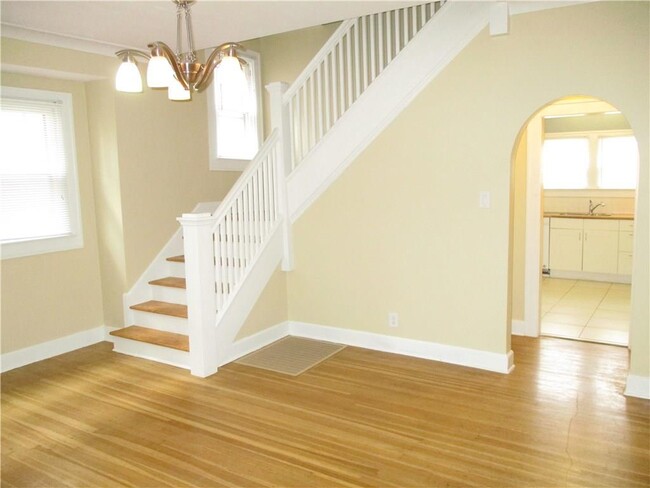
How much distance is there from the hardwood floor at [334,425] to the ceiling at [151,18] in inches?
106

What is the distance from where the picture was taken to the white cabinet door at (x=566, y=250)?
23.6ft

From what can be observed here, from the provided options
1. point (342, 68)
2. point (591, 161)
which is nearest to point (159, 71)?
point (342, 68)

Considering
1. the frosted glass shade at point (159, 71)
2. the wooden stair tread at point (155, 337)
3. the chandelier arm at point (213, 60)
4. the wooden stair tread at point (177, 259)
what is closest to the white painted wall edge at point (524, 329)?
the wooden stair tread at point (155, 337)

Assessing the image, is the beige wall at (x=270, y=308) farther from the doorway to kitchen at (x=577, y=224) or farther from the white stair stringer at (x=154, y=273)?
the doorway to kitchen at (x=577, y=224)

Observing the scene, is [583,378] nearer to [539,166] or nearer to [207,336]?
[539,166]

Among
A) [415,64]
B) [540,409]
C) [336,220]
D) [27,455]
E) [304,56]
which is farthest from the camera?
[304,56]

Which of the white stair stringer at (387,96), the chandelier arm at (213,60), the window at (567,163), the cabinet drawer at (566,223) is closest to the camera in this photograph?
the chandelier arm at (213,60)

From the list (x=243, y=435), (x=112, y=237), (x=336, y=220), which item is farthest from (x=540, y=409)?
(x=112, y=237)

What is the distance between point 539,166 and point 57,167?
14.4 feet

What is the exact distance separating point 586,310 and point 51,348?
17.9 feet

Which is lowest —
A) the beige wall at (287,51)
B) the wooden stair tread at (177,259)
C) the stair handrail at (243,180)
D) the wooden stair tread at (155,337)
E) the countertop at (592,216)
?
the wooden stair tread at (155,337)

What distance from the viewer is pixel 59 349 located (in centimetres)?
471

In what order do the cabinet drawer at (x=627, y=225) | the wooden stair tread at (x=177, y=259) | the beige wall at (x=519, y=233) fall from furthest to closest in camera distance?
the cabinet drawer at (x=627, y=225) < the wooden stair tread at (x=177, y=259) < the beige wall at (x=519, y=233)

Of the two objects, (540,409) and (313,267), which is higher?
(313,267)
